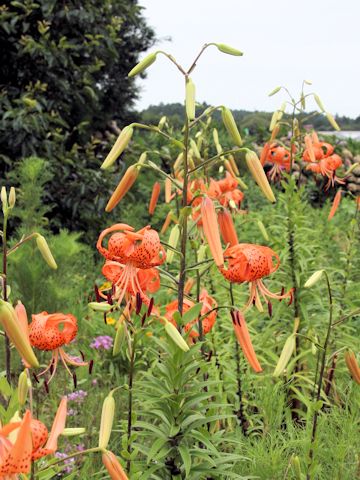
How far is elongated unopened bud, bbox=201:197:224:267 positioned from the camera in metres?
1.33

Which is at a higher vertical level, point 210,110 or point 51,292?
point 210,110

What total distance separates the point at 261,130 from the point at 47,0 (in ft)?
16.3

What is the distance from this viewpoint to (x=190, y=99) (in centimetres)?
142

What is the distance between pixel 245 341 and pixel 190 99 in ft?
1.84

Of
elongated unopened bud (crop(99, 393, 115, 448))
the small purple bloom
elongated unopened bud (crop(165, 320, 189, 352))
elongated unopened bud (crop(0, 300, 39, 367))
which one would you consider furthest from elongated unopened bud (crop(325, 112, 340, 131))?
elongated unopened bud (crop(0, 300, 39, 367))

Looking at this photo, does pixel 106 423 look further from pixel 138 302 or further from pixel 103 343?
pixel 103 343

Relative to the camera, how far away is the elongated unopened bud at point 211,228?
1.33m

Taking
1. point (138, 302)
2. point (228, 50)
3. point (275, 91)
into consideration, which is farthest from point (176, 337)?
point (275, 91)

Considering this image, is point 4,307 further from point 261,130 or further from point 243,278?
point 261,130

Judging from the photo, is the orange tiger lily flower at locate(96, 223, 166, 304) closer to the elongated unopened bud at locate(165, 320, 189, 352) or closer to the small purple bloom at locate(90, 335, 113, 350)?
the elongated unopened bud at locate(165, 320, 189, 352)

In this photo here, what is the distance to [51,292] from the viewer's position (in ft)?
11.6

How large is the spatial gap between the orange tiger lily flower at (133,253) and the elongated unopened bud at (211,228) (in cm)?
12

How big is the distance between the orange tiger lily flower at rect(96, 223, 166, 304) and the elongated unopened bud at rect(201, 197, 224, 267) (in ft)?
0.39

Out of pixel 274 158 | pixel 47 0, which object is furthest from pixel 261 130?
pixel 274 158
